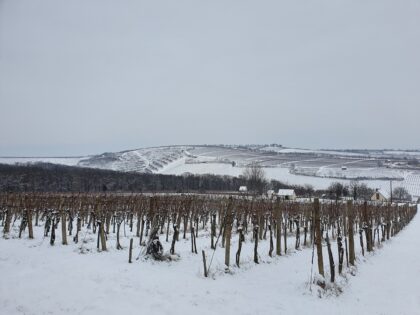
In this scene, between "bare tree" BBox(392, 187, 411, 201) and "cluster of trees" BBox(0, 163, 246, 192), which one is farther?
"bare tree" BBox(392, 187, 411, 201)

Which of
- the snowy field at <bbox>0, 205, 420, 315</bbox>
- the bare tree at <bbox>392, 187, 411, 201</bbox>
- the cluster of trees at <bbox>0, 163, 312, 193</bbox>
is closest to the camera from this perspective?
the snowy field at <bbox>0, 205, 420, 315</bbox>

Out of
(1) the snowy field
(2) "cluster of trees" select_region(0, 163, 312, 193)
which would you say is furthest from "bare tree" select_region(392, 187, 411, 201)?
(1) the snowy field

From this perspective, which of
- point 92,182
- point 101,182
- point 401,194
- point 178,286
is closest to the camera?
point 178,286

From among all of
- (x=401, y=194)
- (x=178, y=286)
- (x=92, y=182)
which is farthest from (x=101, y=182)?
(x=178, y=286)

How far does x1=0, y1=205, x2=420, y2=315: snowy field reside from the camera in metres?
9.42

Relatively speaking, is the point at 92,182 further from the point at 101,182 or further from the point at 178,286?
the point at 178,286

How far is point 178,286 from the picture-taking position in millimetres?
11383

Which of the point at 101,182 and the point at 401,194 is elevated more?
the point at 101,182

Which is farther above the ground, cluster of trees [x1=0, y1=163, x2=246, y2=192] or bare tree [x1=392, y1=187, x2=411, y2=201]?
cluster of trees [x1=0, y1=163, x2=246, y2=192]

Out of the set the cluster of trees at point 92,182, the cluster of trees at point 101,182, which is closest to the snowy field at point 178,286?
the cluster of trees at point 92,182

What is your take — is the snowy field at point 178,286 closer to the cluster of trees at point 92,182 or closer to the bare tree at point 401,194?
the cluster of trees at point 92,182

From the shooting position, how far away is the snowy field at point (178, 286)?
9.42 meters

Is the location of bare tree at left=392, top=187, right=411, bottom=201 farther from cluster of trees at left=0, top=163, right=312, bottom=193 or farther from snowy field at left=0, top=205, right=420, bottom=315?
snowy field at left=0, top=205, right=420, bottom=315

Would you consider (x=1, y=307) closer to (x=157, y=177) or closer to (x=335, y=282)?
(x=335, y=282)
